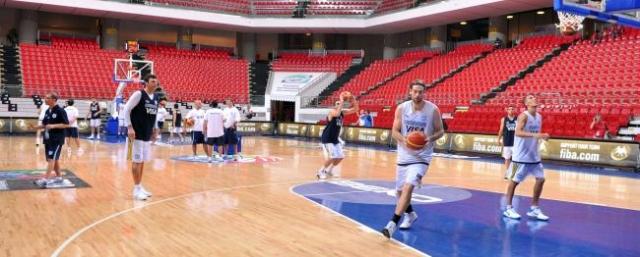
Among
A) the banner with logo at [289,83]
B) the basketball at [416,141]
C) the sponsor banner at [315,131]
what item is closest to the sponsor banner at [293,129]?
the sponsor banner at [315,131]

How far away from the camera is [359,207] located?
27.0 ft

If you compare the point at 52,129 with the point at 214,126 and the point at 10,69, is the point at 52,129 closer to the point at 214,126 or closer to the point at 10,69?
the point at 214,126

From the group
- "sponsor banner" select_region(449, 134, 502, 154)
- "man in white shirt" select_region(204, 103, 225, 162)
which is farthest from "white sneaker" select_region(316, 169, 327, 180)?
"sponsor banner" select_region(449, 134, 502, 154)

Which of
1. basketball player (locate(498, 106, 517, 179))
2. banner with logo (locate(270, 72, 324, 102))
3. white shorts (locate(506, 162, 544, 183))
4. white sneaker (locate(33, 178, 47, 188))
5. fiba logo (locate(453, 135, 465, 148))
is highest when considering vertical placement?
banner with logo (locate(270, 72, 324, 102))

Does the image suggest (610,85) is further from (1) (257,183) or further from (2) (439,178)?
(1) (257,183)

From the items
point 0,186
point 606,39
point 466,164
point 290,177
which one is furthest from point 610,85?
point 0,186

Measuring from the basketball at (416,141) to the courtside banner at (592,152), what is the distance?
38.9ft

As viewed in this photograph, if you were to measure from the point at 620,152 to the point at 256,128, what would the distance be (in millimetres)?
20652

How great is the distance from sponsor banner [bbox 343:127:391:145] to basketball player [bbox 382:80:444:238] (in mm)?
17659

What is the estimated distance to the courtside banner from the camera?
51.5 feet

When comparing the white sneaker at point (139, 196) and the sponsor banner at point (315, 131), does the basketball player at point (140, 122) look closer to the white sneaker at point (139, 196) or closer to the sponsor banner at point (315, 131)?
the white sneaker at point (139, 196)

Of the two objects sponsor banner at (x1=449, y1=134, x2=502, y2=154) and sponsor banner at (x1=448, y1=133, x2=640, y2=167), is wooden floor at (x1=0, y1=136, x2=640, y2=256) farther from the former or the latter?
sponsor banner at (x1=449, y1=134, x2=502, y2=154)

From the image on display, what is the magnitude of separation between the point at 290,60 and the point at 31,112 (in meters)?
18.0

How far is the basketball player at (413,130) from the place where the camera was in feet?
20.6
